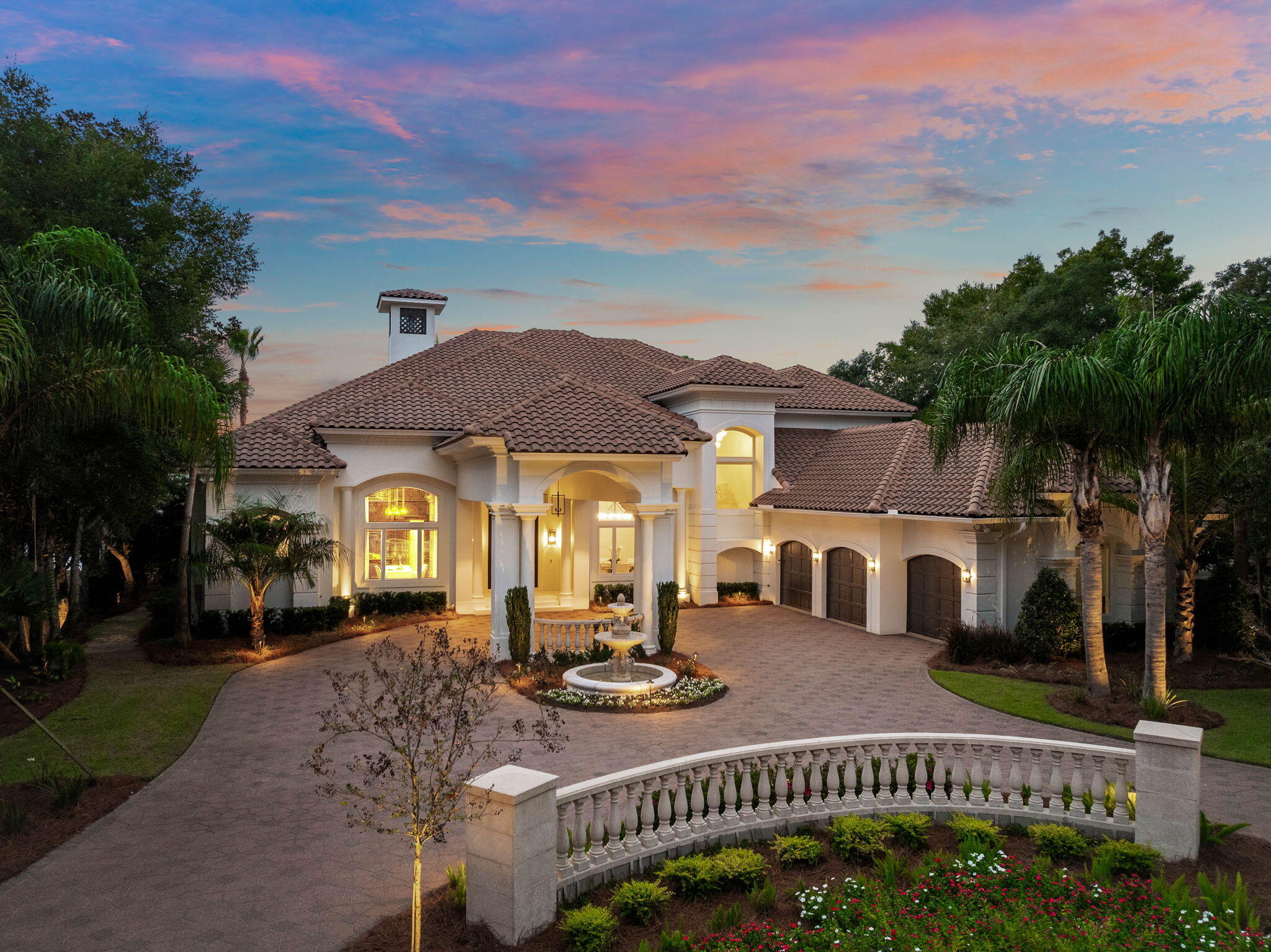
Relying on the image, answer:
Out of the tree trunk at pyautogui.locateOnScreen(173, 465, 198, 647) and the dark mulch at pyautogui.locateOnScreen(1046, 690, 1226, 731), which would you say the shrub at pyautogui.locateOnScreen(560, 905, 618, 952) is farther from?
the tree trunk at pyautogui.locateOnScreen(173, 465, 198, 647)

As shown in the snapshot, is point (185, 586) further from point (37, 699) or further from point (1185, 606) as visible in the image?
point (1185, 606)

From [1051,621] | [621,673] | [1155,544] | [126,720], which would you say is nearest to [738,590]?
[1051,621]

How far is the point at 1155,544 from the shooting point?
1282cm

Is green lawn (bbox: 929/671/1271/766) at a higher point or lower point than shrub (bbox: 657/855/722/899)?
lower

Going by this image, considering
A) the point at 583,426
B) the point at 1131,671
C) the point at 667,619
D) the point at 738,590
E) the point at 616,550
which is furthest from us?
the point at 738,590

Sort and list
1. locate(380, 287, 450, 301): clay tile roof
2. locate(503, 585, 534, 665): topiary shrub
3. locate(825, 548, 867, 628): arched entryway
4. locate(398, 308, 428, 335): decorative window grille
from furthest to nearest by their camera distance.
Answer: locate(398, 308, 428, 335): decorative window grille
locate(380, 287, 450, 301): clay tile roof
locate(825, 548, 867, 628): arched entryway
locate(503, 585, 534, 665): topiary shrub

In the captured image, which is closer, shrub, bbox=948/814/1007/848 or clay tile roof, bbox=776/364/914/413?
shrub, bbox=948/814/1007/848

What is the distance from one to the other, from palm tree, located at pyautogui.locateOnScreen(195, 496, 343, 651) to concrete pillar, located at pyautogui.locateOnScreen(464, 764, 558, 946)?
12.8 m

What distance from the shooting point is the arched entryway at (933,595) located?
62.3 ft

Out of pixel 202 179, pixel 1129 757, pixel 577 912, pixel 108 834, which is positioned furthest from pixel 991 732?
pixel 202 179

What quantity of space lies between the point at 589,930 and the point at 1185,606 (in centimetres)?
1645

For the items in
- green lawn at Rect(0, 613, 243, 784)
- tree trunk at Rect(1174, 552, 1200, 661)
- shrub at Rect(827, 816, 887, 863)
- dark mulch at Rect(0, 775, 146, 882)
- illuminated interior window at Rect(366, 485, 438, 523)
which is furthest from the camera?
illuminated interior window at Rect(366, 485, 438, 523)

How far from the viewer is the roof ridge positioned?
19.8m

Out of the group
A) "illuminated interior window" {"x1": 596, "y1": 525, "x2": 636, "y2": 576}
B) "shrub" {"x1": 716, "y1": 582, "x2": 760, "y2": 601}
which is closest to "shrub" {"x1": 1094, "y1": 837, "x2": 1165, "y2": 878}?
"shrub" {"x1": 716, "y1": 582, "x2": 760, "y2": 601}
